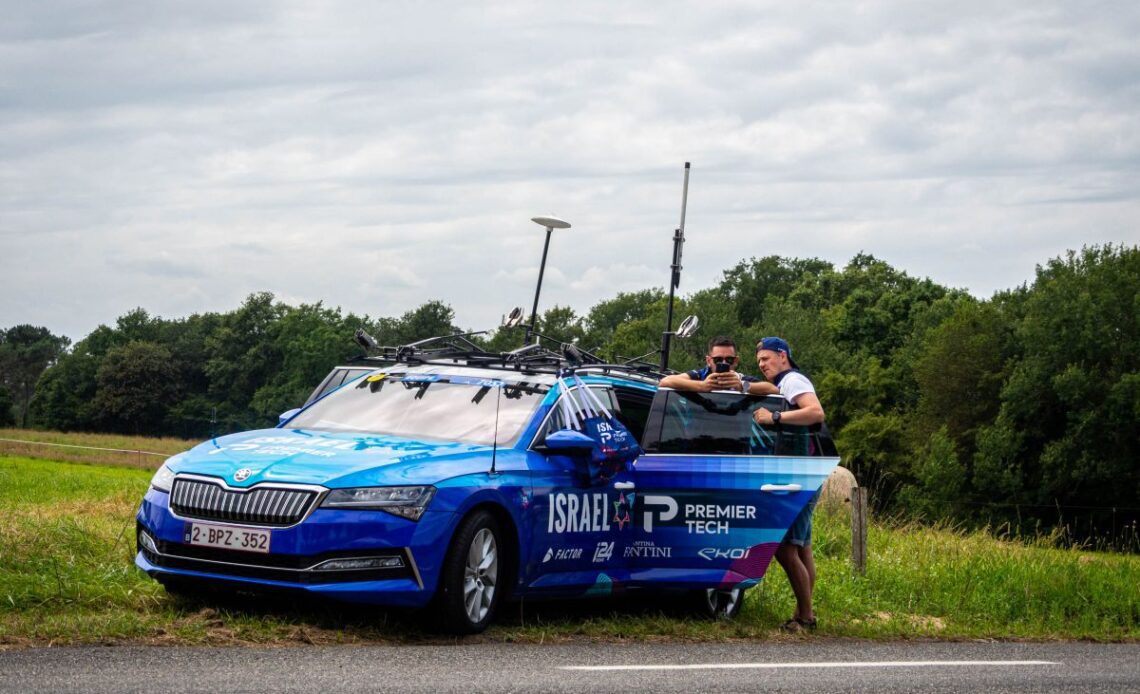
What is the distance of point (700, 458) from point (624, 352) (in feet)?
323

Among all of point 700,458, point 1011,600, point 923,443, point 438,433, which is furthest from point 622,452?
point 923,443

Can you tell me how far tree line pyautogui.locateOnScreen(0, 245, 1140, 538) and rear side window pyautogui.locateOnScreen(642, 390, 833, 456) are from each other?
12.3 m

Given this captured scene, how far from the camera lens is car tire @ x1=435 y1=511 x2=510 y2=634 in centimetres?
831

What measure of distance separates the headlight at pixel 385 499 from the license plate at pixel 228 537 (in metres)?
0.42

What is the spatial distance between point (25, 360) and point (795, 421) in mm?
154761

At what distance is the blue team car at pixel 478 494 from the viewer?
812 centimetres

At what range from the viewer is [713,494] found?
9.96m

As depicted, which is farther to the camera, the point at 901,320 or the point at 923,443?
the point at 901,320

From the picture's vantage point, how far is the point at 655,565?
32.7 feet

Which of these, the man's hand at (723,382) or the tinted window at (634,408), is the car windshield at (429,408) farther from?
the man's hand at (723,382)

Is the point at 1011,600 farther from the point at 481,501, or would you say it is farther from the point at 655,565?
the point at 481,501

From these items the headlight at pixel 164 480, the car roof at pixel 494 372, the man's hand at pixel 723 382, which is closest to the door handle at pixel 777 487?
the man's hand at pixel 723 382

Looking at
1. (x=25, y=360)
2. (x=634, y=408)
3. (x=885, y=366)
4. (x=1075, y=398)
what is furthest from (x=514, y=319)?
(x=25, y=360)

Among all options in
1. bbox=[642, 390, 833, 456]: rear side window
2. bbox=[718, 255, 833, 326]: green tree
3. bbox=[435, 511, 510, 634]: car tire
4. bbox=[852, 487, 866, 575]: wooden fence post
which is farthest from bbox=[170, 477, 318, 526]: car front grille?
bbox=[718, 255, 833, 326]: green tree
